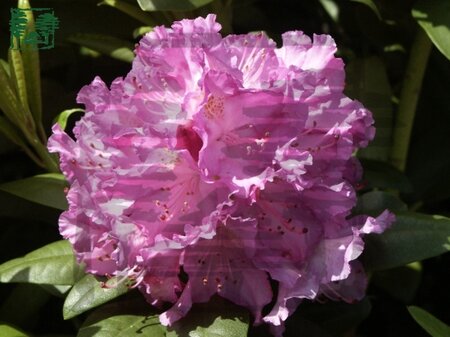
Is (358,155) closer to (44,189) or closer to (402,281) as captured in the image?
(402,281)

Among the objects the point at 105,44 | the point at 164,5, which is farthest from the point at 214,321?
the point at 105,44

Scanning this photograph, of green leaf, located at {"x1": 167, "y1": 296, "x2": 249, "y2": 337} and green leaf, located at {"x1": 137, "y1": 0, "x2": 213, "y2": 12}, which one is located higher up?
green leaf, located at {"x1": 137, "y1": 0, "x2": 213, "y2": 12}

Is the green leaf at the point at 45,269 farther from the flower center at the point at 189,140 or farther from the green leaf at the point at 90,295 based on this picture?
the flower center at the point at 189,140

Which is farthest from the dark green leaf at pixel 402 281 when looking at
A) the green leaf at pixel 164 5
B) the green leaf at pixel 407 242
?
the green leaf at pixel 164 5

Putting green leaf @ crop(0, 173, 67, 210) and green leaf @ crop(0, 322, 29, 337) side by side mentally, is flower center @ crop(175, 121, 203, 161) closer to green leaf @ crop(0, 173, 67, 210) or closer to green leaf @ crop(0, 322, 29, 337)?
green leaf @ crop(0, 173, 67, 210)

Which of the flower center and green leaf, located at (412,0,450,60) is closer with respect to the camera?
the flower center

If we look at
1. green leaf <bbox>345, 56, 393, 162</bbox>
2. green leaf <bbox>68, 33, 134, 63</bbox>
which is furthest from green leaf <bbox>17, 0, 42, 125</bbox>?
green leaf <bbox>345, 56, 393, 162</bbox>
